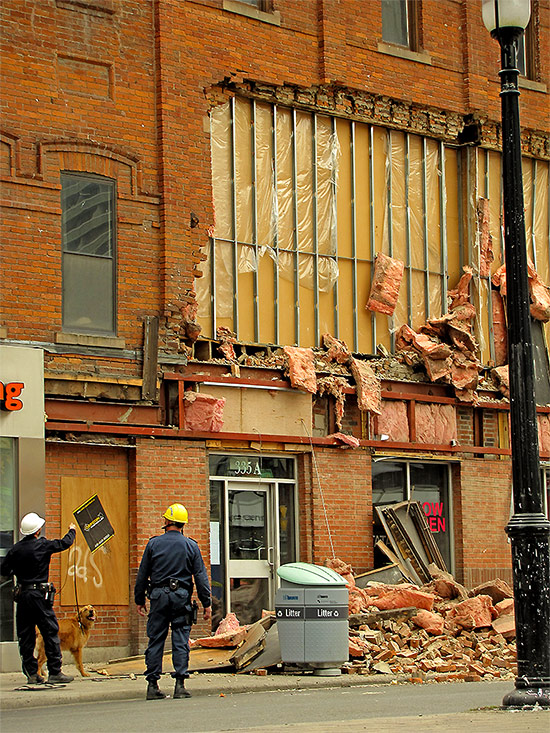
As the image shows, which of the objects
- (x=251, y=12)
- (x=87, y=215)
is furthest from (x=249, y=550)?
(x=251, y=12)

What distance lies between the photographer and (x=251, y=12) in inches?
846

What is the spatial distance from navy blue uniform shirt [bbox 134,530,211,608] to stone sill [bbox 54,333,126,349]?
18.7 ft

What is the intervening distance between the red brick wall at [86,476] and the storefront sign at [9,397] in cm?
92

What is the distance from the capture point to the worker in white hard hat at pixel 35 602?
14.5 metres

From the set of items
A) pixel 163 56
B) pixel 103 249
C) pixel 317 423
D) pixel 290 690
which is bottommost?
pixel 290 690

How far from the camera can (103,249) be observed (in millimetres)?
19469

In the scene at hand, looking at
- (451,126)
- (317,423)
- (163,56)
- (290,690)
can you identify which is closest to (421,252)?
(451,126)

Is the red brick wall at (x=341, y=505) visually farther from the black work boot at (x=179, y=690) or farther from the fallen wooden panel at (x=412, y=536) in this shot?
the black work boot at (x=179, y=690)

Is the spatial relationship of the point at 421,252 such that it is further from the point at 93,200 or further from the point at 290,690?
the point at 290,690

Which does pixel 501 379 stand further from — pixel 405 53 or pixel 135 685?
pixel 135 685

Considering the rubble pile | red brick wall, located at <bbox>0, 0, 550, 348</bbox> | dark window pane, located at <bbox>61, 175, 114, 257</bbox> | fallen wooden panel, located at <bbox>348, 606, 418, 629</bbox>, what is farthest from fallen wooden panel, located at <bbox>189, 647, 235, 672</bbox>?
dark window pane, located at <bbox>61, 175, 114, 257</bbox>

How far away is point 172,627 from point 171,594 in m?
0.33

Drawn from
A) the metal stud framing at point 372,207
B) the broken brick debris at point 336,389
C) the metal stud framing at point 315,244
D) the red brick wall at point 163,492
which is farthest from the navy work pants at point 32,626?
the metal stud framing at point 372,207

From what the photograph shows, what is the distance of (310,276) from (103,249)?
4.00 metres
